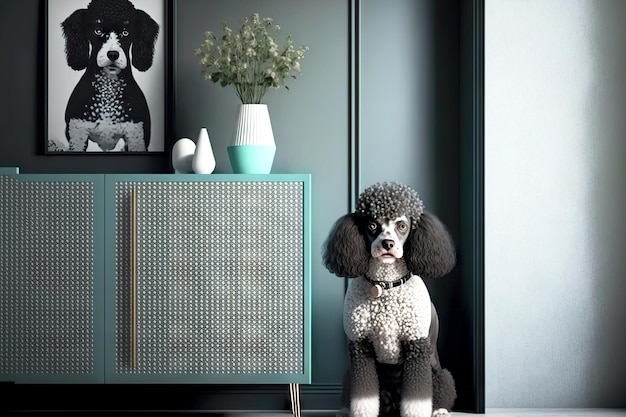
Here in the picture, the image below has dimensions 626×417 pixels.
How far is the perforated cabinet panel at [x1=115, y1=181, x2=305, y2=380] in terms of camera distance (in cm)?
256

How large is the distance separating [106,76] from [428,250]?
1.46 meters

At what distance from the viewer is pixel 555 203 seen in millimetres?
2814

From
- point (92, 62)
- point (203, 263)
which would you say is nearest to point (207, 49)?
point (92, 62)

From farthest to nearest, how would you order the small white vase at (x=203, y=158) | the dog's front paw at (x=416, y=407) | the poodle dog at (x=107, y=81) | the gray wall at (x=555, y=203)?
1. the poodle dog at (x=107, y=81)
2. the gray wall at (x=555, y=203)
3. the small white vase at (x=203, y=158)
4. the dog's front paw at (x=416, y=407)

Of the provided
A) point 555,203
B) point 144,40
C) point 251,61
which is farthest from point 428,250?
point 144,40

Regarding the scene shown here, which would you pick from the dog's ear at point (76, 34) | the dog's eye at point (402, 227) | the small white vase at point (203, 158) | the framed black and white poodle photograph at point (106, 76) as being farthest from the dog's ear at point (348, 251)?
the dog's ear at point (76, 34)

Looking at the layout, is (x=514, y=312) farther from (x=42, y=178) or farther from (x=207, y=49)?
(x=42, y=178)

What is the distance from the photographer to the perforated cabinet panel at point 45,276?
8.40 ft

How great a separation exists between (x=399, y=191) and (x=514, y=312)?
0.77 meters

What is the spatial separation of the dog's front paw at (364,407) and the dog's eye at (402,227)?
1.81 feet

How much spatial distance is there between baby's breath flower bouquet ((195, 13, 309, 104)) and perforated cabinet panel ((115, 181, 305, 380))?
0.40 m

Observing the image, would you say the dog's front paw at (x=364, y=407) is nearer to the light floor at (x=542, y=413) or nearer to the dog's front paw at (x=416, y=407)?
the dog's front paw at (x=416, y=407)

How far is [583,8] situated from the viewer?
2809mm

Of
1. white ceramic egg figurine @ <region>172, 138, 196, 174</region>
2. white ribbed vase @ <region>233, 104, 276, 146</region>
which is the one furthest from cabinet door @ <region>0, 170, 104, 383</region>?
white ribbed vase @ <region>233, 104, 276, 146</region>
